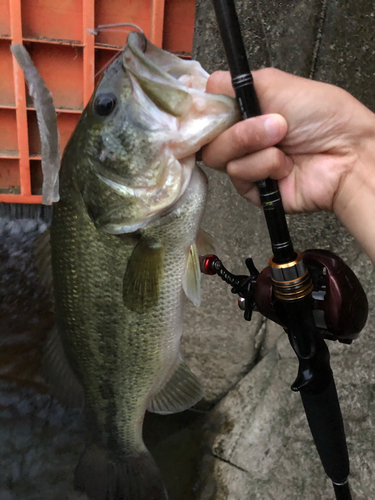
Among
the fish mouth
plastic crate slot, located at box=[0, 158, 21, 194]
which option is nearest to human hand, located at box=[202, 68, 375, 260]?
the fish mouth

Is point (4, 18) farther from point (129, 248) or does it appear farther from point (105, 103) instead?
point (129, 248)

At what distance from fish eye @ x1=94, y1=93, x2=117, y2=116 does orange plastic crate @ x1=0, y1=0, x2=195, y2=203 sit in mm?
1992

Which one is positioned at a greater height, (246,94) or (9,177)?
(246,94)

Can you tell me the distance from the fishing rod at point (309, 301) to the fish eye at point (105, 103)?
28 centimetres

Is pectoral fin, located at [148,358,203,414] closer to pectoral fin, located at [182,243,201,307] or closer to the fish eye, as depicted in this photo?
pectoral fin, located at [182,243,201,307]

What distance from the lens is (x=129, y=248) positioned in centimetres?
101

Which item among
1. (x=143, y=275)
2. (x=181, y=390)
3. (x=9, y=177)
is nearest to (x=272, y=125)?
(x=143, y=275)

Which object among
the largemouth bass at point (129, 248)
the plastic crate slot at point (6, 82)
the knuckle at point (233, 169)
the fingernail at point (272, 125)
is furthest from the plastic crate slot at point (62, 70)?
the fingernail at point (272, 125)

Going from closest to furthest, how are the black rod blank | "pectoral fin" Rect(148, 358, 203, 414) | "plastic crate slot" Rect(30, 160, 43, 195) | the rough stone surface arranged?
1. the black rod blank
2. "pectoral fin" Rect(148, 358, 203, 414)
3. the rough stone surface
4. "plastic crate slot" Rect(30, 160, 43, 195)

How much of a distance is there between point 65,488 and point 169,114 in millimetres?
2032

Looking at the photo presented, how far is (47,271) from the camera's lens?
47.1 inches

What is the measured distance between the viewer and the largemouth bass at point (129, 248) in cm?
84

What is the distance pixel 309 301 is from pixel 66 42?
8.52ft

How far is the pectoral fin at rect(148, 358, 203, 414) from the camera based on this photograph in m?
1.26
